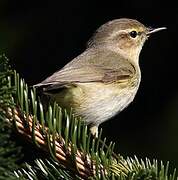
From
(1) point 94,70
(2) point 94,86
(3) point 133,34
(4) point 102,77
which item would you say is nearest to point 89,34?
(3) point 133,34

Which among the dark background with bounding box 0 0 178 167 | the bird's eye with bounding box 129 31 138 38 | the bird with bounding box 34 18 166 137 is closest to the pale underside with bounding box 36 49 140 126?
the bird with bounding box 34 18 166 137

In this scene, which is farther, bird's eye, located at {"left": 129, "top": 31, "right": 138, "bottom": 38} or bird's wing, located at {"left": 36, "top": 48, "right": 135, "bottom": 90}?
bird's eye, located at {"left": 129, "top": 31, "right": 138, "bottom": 38}

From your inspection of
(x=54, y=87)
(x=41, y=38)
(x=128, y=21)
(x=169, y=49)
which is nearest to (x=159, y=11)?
(x=169, y=49)

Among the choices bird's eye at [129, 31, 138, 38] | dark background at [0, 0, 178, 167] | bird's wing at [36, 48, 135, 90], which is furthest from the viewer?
dark background at [0, 0, 178, 167]

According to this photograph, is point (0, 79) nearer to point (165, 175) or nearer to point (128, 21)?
point (165, 175)

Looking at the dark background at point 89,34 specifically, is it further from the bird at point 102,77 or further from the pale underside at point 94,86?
the pale underside at point 94,86

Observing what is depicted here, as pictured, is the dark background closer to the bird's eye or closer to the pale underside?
the bird's eye

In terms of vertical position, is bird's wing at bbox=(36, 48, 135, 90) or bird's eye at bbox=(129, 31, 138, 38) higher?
bird's eye at bbox=(129, 31, 138, 38)

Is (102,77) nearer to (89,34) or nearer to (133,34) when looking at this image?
(133,34)

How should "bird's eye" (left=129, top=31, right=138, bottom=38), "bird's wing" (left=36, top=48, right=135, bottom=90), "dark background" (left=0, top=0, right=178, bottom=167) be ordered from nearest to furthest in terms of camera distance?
"bird's wing" (left=36, top=48, right=135, bottom=90), "bird's eye" (left=129, top=31, right=138, bottom=38), "dark background" (left=0, top=0, right=178, bottom=167)
